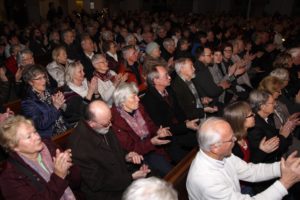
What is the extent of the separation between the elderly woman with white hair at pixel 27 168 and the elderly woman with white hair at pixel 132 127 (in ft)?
3.02

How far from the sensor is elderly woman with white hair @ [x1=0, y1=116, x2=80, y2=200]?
2.13 metres

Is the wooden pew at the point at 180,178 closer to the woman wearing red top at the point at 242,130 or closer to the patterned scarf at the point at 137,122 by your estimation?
the woman wearing red top at the point at 242,130

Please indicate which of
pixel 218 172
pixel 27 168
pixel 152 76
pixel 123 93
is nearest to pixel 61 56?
pixel 152 76

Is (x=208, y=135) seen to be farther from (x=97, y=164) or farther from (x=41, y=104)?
(x=41, y=104)

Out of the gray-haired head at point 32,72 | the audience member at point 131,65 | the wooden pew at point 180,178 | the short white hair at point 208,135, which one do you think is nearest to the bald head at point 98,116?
the wooden pew at point 180,178

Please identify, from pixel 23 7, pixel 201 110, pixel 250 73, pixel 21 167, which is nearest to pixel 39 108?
pixel 21 167

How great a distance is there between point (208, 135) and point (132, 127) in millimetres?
1261

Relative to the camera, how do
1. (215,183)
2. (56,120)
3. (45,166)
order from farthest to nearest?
(56,120), (45,166), (215,183)

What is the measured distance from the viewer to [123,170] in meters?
2.91

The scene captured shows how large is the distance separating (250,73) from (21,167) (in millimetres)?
6048

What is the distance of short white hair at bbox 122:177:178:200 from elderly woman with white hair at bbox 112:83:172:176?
57.8 inches

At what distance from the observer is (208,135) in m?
2.26

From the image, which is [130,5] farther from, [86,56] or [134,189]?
[134,189]

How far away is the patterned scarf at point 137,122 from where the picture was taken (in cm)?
330
